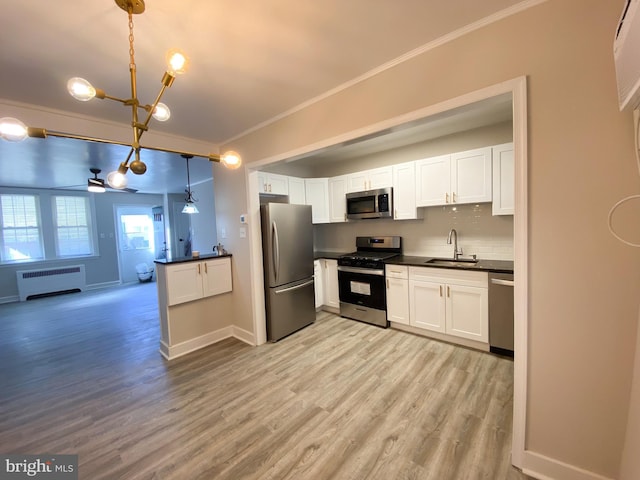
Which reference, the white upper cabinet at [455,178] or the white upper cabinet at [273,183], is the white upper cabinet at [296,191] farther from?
the white upper cabinet at [455,178]

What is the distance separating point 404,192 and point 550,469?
2811 mm

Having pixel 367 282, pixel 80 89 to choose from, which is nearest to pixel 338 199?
pixel 367 282

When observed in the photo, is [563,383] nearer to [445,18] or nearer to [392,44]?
[445,18]

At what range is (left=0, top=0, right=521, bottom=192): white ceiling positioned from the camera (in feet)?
4.32

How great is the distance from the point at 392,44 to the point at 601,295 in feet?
5.90

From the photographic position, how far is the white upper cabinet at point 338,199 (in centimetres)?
407

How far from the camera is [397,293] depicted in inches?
130

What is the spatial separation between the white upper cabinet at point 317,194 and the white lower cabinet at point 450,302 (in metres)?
1.79

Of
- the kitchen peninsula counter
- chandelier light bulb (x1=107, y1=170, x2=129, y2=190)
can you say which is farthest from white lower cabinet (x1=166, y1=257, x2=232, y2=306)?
chandelier light bulb (x1=107, y1=170, x2=129, y2=190)

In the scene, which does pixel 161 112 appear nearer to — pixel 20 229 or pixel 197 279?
pixel 197 279

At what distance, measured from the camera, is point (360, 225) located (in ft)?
14.1

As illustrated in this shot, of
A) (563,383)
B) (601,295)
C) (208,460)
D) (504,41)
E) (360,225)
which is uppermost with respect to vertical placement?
(504,41)

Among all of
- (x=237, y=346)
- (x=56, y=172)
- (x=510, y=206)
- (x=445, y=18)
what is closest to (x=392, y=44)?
(x=445, y=18)

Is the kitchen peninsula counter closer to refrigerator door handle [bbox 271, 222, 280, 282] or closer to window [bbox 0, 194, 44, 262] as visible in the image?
refrigerator door handle [bbox 271, 222, 280, 282]
